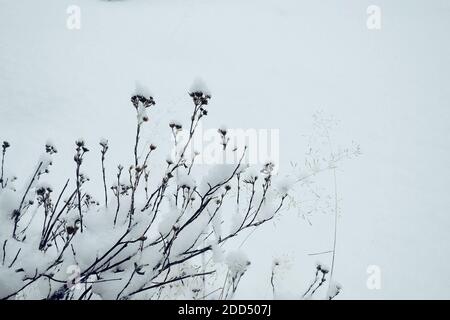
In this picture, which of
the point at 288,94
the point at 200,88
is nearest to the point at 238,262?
the point at 200,88

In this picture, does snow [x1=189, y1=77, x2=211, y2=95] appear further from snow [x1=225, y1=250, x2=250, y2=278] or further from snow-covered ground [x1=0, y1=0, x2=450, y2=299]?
snow-covered ground [x1=0, y1=0, x2=450, y2=299]

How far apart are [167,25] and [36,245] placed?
646 cm

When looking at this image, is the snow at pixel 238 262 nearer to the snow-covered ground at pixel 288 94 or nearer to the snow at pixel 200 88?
the snow at pixel 200 88

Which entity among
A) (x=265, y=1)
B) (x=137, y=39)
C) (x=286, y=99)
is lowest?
(x=286, y=99)

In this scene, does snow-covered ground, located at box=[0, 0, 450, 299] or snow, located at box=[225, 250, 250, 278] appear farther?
snow-covered ground, located at box=[0, 0, 450, 299]

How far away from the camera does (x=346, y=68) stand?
5871 millimetres

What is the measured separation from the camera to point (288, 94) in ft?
16.8

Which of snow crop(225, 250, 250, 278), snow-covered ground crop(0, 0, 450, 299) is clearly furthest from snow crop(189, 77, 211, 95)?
snow-covered ground crop(0, 0, 450, 299)

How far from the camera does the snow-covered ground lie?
2914 millimetres

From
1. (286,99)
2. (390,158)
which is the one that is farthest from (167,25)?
(390,158)

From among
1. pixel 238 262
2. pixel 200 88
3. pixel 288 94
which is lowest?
pixel 238 262

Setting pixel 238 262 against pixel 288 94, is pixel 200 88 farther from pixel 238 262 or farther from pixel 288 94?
pixel 288 94

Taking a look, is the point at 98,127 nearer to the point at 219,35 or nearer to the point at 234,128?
the point at 234,128
